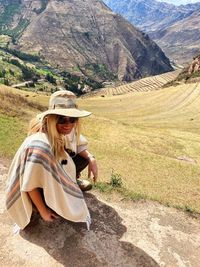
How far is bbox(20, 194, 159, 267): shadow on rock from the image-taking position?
22.2 ft

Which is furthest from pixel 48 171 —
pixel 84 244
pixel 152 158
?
pixel 152 158

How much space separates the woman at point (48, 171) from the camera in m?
6.20

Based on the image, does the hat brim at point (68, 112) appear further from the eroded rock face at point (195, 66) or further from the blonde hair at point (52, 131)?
the eroded rock face at point (195, 66)

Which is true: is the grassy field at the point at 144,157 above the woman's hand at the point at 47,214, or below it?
below

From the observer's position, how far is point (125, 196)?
32.0ft

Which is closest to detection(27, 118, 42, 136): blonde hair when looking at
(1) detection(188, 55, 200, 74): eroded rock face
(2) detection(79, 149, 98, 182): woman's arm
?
(2) detection(79, 149, 98, 182): woman's arm

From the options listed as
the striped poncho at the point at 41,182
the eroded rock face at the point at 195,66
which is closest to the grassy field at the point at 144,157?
the striped poncho at the point at 41,182

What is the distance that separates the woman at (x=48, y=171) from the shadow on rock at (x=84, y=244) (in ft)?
1.22

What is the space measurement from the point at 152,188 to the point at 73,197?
11039mm

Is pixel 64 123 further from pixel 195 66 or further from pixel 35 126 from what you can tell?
pixel 195 66

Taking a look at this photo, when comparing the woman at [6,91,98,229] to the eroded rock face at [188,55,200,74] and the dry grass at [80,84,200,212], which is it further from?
the eroded rock face at [188,55,200,74]

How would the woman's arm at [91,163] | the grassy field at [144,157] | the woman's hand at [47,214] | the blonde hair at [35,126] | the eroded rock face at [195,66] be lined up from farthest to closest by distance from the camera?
the eroded rock face at [195,66] → the grassy field at [144,157] → the woman's arm at [91,163] → the woman's hand at [47,214] → the blonde hair at [35,126]

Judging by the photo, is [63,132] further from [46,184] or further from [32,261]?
[32,261]

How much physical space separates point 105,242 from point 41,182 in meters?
1.97
